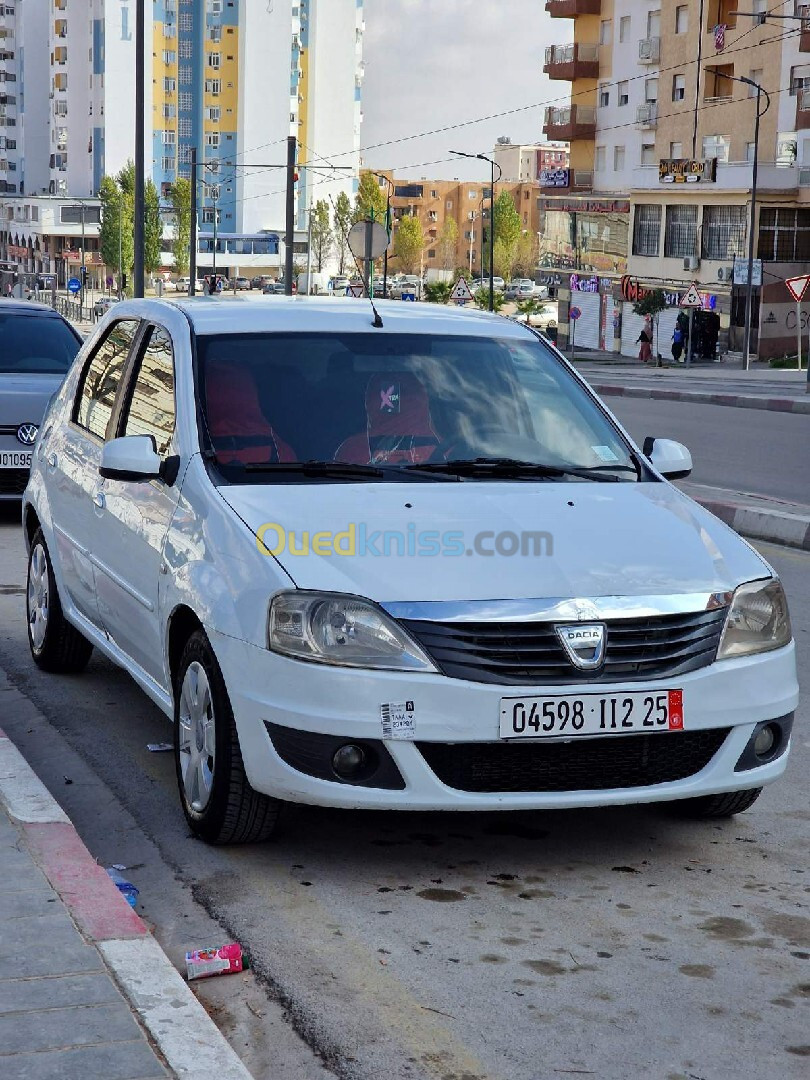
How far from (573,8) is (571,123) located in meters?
5.33

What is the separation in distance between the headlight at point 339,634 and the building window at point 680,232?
64486 mm

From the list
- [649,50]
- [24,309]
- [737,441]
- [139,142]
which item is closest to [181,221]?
[649,50]

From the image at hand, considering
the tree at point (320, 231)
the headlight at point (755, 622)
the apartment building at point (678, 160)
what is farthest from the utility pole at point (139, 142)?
the tree at point (320, 231)

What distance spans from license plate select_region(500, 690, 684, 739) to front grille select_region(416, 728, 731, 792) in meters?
0.04

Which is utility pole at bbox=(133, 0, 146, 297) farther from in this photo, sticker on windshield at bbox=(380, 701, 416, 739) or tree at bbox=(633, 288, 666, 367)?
tree at bbox=(633, 288, 666, 367)

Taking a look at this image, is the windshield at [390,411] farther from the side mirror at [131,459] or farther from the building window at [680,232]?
the building window at [680,232]

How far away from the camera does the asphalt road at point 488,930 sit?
11.8ft

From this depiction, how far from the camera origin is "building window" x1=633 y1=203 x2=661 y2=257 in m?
70.4

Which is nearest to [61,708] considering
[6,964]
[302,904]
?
[302,904]

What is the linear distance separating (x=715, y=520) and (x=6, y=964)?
2.66m

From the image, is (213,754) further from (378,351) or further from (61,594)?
(61,594)

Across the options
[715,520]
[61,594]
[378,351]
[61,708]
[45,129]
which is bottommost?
[61,708]

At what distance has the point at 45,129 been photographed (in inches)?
6161

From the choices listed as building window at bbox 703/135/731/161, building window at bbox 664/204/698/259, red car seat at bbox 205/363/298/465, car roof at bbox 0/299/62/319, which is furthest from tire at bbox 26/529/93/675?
building window at bbox 703/135/731/161
